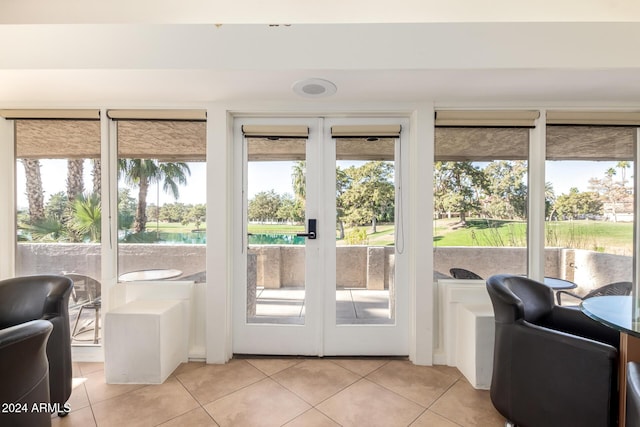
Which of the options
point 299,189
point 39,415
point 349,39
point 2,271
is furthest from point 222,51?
point 2,271

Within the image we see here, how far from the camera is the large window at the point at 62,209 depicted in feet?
7.71

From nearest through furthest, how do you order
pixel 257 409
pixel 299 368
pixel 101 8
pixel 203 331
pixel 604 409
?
1. pixel 604 409
2. pixel 257 409
3. pixel 101 8
4. pixel 299 368
5. pixel 203 331

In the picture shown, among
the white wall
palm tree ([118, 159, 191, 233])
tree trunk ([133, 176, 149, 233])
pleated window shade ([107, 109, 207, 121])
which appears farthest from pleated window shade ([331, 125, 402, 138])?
the white wall

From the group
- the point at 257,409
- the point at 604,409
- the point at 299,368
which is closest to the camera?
the point at 604,409

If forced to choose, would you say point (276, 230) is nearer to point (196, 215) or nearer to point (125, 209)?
point (196, 215)

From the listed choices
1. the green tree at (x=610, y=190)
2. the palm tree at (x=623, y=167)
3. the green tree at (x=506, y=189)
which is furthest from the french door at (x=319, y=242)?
the palm tree at (x=623, y=167)

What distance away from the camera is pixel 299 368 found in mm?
2176

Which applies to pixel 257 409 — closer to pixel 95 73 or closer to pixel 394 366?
pixel 394 366

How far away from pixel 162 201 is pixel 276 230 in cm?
103

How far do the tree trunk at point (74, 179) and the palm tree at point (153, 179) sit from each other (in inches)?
15.9

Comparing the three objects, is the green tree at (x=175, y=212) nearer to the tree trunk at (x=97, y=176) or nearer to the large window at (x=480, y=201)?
the tree trunk at (x=97, y=176)

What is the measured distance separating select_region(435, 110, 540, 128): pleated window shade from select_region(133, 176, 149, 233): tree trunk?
8.29 feet

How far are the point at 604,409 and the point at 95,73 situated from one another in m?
3.31

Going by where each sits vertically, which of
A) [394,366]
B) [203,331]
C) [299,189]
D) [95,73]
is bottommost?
[394,366]
